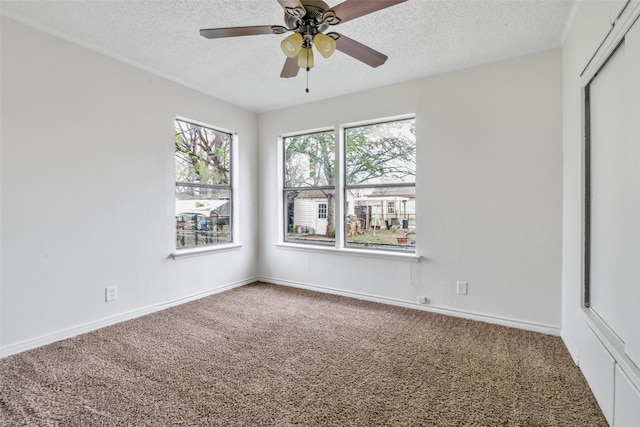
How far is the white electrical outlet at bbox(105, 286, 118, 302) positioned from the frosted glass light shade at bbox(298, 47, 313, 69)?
2.62 metres

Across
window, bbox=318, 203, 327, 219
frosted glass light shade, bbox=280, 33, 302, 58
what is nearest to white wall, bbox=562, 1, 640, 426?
frosted glass light shade, bbox=280, 33, 302, 58

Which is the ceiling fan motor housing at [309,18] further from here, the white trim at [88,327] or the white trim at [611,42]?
the white trim at [88,327]

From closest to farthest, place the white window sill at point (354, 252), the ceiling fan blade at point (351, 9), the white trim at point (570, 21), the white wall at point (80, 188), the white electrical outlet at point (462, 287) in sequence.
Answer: the ceiling fan blade at point (351, 9) → the white trim at point (570, 21) → the white wall at point (80, 188) → the white electrical outlet at point (462, 287) → the white window sill at point (354, 252)

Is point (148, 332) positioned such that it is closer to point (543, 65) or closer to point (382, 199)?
point (382, 199)

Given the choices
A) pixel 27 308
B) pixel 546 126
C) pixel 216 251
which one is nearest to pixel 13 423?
pixel 27 308

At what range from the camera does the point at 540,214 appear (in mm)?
2725

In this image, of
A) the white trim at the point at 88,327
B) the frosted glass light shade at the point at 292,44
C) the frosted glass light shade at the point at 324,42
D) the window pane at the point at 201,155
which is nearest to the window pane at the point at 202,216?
the window pane at the point at 201,155

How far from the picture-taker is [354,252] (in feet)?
12.3

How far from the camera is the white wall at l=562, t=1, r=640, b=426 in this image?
143cm

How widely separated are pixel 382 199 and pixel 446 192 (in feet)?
2.44

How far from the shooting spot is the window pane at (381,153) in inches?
137

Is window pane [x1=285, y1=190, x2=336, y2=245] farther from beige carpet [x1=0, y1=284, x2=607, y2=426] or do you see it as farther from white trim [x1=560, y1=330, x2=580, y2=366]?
white trim [x1=560, y1=330, x2=580, y2=366]

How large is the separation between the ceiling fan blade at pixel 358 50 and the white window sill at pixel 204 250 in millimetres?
2714

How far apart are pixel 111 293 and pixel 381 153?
313 centimetres
